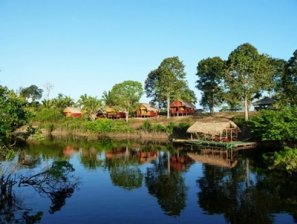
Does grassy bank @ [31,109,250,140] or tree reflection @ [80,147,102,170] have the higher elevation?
grassy bank @ [31,109,250,140]

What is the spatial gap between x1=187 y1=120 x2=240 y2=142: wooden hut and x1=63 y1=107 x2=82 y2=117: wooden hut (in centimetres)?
4669

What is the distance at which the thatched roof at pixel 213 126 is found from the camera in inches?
2173

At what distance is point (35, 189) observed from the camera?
26.5 meters

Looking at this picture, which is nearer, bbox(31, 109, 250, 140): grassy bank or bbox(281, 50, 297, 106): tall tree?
bbox(281, 50, 297, 106): tall tree

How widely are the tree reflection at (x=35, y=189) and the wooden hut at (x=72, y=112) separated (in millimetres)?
68028

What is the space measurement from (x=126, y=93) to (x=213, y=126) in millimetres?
32440

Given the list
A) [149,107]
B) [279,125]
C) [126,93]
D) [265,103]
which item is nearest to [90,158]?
[279,125]

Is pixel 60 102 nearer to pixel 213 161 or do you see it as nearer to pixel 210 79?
pixel 210 79

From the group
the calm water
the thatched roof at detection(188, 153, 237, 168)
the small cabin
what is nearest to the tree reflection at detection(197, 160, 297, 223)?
the calm water

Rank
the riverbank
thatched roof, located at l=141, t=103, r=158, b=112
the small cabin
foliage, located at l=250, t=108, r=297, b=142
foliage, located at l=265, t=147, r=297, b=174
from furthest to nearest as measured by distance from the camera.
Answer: the small cabin, thatched roof, located at l=141, t=103, r=158, b=112, the riverbank, foliage, located at l=250, t=108, r=297, b=142, foliage, located at l=265, t=147, r=297, b=174

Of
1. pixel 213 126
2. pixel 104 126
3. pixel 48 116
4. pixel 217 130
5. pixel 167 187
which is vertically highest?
pixel 48 116

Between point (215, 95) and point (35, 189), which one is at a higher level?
point (215, 95)

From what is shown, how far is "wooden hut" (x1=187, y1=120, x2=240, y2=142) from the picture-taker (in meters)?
55.3

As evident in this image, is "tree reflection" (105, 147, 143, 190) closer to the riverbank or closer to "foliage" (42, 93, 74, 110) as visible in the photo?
the riverbank
